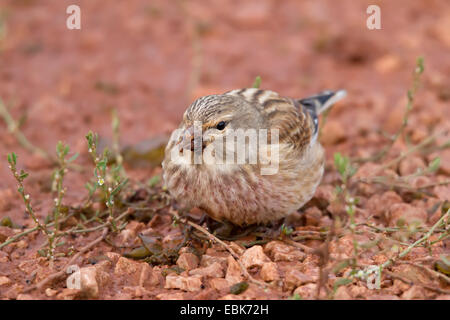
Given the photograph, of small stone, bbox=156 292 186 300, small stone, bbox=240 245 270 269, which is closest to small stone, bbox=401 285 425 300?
small stone, bbox=240 245 270 269

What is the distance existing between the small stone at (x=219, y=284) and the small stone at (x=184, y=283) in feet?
0.23

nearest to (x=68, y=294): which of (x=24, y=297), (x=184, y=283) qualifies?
(x=24, y=297)

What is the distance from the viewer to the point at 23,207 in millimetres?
4445

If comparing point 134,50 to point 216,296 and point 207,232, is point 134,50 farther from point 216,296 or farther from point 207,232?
point 216,296

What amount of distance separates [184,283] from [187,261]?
10.9 inches

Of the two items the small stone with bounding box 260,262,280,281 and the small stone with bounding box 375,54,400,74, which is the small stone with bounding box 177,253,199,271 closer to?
the small stone with bounding box 260,262,280,281

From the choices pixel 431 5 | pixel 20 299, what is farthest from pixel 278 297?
pixel 431 5

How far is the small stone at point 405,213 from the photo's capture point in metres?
4.16

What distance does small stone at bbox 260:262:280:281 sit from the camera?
11.1 ft

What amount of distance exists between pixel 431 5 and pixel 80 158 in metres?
5.55

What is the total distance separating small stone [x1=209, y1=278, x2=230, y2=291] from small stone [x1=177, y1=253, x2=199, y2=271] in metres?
0.26

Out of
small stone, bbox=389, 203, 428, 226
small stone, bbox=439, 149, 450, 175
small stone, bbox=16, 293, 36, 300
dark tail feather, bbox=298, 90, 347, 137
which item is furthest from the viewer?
dark tail feather, bbox=298, 90, 347, 137

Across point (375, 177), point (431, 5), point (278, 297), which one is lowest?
point (278, 297)

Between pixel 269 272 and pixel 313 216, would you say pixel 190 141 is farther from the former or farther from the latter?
pixel 313 216
